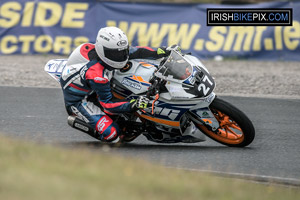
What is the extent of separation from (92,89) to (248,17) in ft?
29.5

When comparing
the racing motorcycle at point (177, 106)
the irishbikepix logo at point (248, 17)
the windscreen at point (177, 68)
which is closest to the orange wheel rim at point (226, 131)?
the racing motorcycle at point (177, 106)

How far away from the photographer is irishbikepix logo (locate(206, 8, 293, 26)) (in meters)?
15.5

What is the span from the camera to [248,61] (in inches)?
614

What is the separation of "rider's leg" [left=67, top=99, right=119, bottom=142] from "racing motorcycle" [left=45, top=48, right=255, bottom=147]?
8 centimetres

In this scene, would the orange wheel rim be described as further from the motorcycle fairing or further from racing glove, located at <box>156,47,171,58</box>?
racing glove, located at <box>156,47,171,58</box>

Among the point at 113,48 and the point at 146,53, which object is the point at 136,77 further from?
the point at 146,53

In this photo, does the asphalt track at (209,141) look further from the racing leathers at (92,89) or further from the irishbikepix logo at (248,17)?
the irishbikepix logo at (248,17)

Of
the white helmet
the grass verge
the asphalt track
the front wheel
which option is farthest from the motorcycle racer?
the grass verge

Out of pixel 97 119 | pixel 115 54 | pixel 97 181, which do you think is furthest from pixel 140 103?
pixel 97 181

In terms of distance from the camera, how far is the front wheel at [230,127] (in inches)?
269

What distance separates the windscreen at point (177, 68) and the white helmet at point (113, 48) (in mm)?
471

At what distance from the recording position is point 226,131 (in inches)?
282

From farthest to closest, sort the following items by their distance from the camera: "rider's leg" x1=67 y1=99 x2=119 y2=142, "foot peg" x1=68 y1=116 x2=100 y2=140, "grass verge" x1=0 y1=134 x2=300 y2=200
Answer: "foot peg" x1=68 y1=116 x2=100 y2=140 → "rider's leg" x1=67 y1=99 x2=119 y2=142 → "grass verge" x1=0 y1=134 x2=300 y2=200

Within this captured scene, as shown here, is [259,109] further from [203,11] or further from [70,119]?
[203,11]
